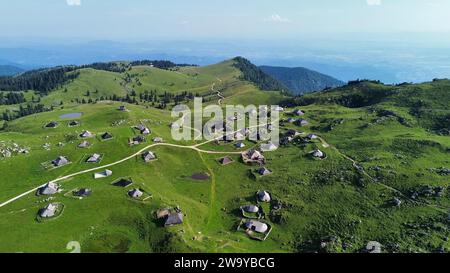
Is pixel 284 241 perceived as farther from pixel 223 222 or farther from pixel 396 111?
pixel 396 111

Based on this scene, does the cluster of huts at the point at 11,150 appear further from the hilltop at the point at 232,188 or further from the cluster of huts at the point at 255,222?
the cluster of huts at the point at 255,222

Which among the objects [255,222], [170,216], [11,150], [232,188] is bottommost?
[255,222]

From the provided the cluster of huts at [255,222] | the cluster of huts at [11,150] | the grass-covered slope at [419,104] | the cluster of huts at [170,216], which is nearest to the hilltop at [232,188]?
the cluster of huts at [11,150]

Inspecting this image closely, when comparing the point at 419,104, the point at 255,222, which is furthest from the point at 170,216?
the point at 419,104

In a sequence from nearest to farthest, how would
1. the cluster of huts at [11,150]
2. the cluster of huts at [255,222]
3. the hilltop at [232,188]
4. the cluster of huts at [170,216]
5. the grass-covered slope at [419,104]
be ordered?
the hilltop at [232,188], the cluster of huts at [170,216], the cluster of huts at [255,222], the cluster of huts at [11,150], the grass-covered slope at [419,104]

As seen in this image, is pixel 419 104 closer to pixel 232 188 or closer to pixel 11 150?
pixel 232 188

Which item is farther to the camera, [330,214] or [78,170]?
[78,170]

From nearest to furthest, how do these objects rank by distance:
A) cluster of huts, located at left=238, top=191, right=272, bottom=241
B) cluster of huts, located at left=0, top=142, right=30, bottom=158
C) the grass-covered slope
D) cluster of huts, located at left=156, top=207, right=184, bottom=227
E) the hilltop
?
the hilltop < cluster of huts, located at left=156, top=207, right=184, bottom=227 < cluster of huts, located at left=238, top=191, right=272, bottom=241 < cluster of huts, located at left=0, top=142, right=30, bottom=158 < the grass-covered slope

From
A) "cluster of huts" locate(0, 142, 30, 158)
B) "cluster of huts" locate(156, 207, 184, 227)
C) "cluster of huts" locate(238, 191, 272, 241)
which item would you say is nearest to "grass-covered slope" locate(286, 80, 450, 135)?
"cluster of huts" locate(238, 191, 272, 241)

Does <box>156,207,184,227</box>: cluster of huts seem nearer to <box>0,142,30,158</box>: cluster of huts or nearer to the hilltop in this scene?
the hilltop

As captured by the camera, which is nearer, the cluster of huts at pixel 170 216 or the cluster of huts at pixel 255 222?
the cluster of huts at pixel 170 216
